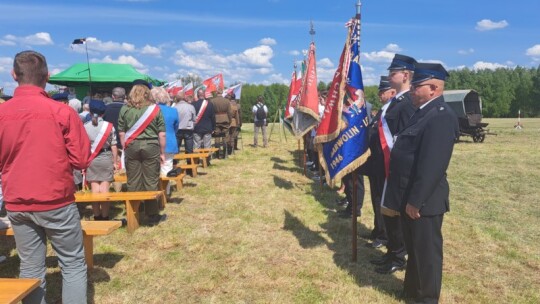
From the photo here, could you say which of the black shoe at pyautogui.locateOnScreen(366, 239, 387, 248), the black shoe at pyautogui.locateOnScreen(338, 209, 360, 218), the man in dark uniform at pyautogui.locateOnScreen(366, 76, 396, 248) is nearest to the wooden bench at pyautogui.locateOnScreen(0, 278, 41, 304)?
the man in dark uniform at pyautogui.locateOnScreen(366, 76, 396, 248)

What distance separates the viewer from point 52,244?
9.78 feet

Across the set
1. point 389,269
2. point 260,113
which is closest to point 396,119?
point 389,269

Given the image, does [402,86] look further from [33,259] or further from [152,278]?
[33,259]

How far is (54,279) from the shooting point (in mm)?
4242

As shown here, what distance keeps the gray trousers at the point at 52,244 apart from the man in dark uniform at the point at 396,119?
267cm

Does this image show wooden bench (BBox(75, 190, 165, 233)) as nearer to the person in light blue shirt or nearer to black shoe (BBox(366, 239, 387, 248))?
the person in light blue shirt

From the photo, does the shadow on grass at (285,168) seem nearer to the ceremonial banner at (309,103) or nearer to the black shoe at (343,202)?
the ceremonial banner at (309,103)

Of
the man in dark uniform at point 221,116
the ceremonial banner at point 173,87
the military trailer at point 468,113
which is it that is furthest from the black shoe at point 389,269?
the military trailer at point 468,113

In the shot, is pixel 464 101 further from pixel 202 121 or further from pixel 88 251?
pixel 88 251

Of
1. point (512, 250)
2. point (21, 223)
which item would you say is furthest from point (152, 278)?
point (512, 250)

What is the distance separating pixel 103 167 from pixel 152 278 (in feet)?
6.90

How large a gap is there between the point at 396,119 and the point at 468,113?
711 inches

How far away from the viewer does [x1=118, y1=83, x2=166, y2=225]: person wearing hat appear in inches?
222

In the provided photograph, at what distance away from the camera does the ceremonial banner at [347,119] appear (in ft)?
14.5
